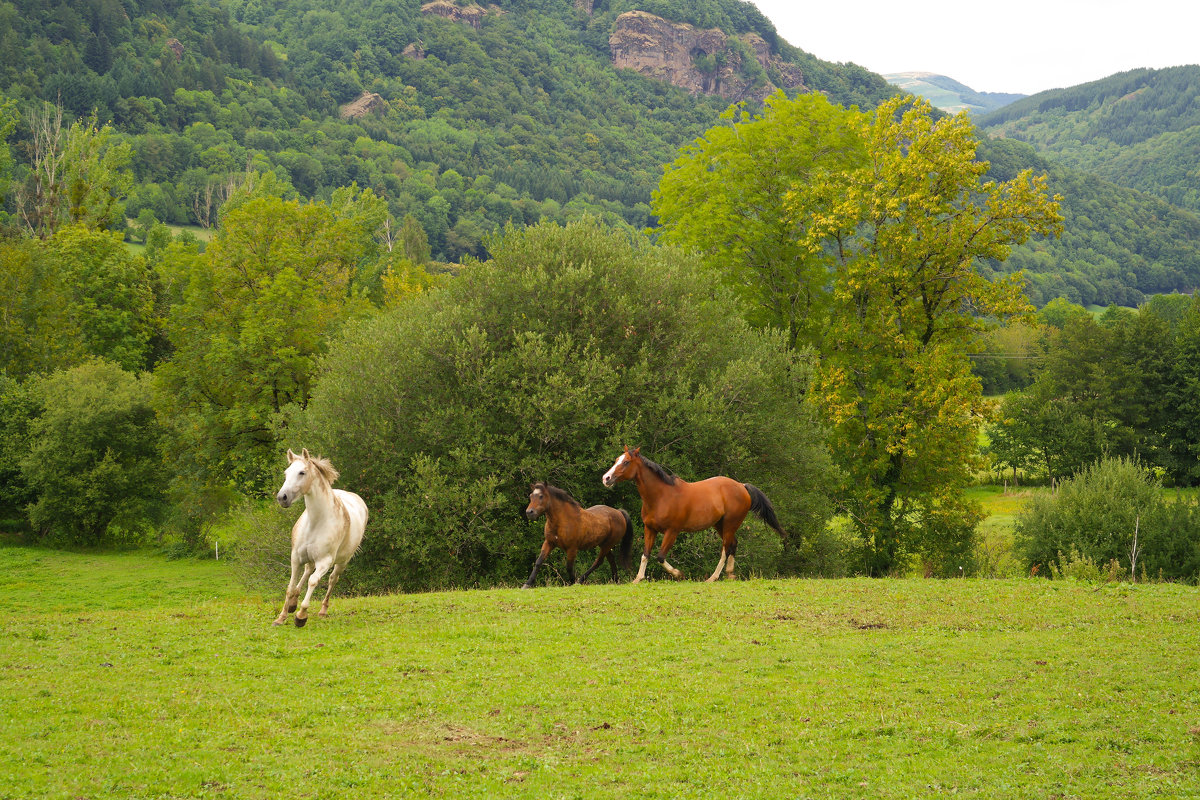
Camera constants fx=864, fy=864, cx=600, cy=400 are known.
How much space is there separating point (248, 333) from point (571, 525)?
83.9 ft

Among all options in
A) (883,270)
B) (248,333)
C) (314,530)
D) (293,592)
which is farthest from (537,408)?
(248,333)

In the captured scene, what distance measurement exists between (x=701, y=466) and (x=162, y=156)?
164598 millimetres

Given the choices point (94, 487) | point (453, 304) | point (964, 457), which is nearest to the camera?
point (453, 304)

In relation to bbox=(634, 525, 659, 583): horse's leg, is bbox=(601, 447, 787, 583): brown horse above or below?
above

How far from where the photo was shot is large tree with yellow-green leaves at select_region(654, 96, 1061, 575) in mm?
33156

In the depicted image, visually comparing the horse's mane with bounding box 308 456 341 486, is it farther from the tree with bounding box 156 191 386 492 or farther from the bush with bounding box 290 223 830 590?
the tree with bounding box 156 191 386 492

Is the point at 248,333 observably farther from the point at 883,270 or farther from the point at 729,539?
the point at 729,539

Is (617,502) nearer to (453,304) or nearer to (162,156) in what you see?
(453,304)

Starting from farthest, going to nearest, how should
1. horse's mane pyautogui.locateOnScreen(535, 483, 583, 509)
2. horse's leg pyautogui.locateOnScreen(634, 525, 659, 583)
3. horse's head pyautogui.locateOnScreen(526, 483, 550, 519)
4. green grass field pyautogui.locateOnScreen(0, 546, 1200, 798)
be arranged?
1. horse's leg pyautogui.locateOnScreen(634, 525, 659, 583)
2. horse's mane pyautogui.locateOnScreen(535, 483, 583, 509)
3. horse's head pyautogui.locateOnScreen(526, 483, 550, 519)
4. green grass field pyautogui.locateOnScreen(0, 546, 1200, 798)

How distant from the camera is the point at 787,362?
28750 millimetres

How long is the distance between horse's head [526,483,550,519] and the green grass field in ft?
7.70

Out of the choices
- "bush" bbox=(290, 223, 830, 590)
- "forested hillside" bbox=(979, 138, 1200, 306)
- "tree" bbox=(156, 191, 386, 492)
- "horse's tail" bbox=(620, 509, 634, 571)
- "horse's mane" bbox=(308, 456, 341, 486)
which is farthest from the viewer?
"forested hillside" bbox=(979, 138, 1200, 306)

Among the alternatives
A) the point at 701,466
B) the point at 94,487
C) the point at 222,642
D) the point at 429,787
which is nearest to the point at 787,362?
the point at 701,466

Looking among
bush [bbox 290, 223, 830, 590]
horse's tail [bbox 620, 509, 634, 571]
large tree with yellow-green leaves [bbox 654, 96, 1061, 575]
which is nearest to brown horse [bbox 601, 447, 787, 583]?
horse's tail [bbox 620, 509, 634, 571]
